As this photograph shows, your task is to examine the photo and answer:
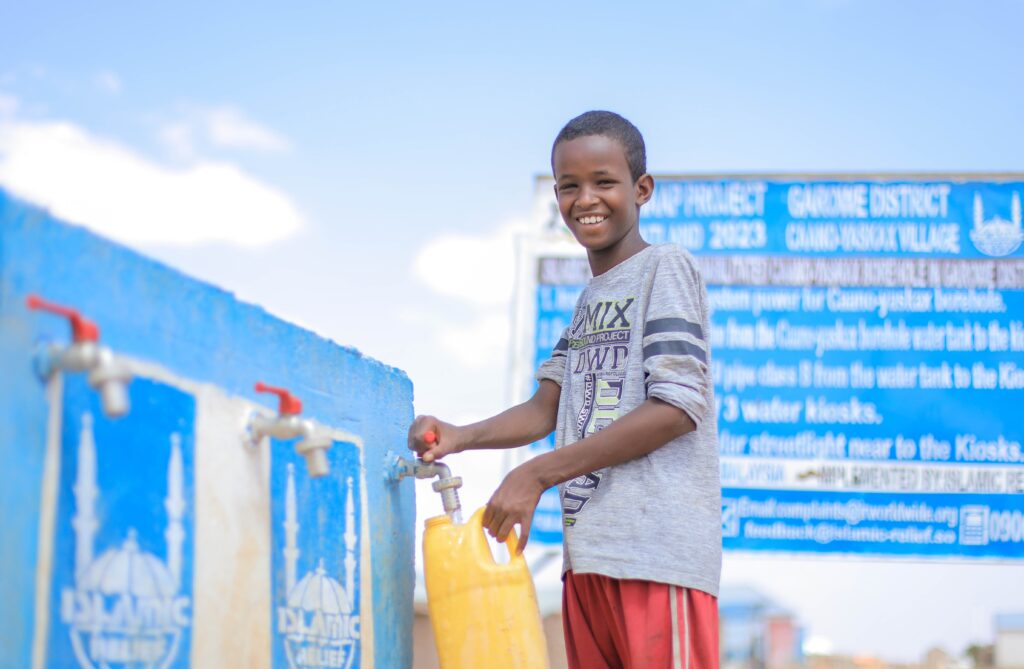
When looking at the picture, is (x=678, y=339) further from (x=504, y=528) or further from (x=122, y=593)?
(x=122, y=593)

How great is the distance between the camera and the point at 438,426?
2.53m

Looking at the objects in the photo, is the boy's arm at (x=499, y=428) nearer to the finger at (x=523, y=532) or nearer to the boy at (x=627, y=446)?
the boy at (x=627, y=446)

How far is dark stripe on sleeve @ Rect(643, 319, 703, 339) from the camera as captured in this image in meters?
2.25

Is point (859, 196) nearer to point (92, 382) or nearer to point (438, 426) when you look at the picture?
point (438, 426)

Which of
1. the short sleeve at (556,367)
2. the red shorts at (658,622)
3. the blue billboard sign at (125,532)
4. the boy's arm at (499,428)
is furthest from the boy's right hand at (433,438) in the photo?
the blue billboard sign at (125,532)

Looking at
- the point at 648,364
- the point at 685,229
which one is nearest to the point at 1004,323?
the point at 685,229

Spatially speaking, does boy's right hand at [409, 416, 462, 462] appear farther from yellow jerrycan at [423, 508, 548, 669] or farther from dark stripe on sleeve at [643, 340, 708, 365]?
dark stripe on sleeve at [643, 340, 708, 365]

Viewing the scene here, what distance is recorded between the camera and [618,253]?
98.0 inches

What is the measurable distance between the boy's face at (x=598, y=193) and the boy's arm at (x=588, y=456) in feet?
1.40

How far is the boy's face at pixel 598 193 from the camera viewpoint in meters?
2.43

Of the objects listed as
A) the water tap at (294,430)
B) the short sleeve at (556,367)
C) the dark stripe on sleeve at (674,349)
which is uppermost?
the short sleeve at (556,367)

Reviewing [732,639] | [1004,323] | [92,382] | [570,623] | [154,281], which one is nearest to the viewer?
[92,382]

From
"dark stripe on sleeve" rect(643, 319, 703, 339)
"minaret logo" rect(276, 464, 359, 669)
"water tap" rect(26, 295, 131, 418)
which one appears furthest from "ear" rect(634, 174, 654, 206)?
"water tap" rect(26, 295, 131, 418)

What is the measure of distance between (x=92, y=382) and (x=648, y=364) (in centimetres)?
114
